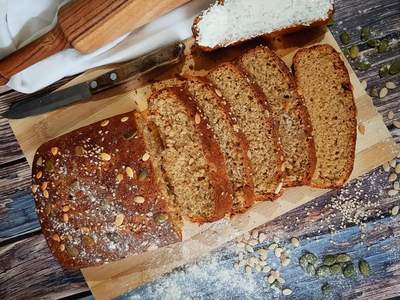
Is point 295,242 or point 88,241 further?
point 295,242

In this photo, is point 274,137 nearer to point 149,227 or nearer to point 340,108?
point 340,108

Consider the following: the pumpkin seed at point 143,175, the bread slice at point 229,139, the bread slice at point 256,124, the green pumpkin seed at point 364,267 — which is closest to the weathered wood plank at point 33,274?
the pumpkin seed at point 143,175

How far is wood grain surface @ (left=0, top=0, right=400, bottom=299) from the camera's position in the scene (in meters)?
3.29

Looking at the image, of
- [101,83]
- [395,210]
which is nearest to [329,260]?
[395,210]

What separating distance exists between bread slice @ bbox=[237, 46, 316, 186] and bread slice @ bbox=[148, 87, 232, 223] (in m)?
0.38

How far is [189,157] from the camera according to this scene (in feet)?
9.50

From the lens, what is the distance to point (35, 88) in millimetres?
3180

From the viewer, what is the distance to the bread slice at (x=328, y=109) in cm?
309

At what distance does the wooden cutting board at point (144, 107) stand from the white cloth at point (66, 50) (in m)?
0.09

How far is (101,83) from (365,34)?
1419 millimetres

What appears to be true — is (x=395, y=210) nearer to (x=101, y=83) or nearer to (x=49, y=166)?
(x=101, y=83)

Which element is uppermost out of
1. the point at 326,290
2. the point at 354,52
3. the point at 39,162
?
the point at 39,162

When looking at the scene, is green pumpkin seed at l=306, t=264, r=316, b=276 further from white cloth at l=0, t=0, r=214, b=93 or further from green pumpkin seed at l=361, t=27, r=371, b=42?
white cloth at l=0, t=0, r=214, b=93

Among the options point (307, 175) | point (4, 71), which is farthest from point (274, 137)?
point (4, 71)
